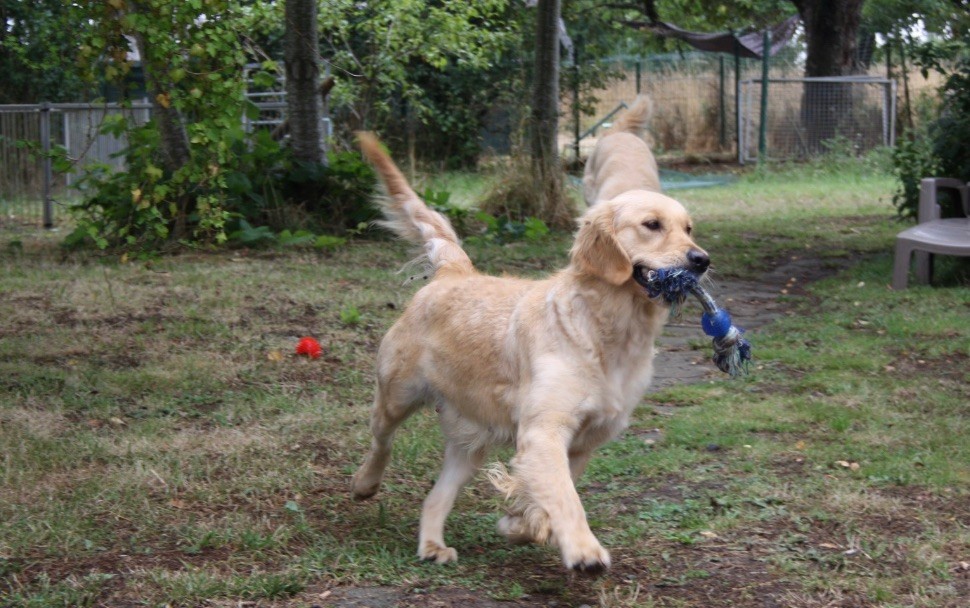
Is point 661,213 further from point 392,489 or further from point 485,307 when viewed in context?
point 392,489

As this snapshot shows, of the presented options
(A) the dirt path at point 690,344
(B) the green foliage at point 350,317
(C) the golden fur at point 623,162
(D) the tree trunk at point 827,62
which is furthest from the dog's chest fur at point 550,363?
(D) the tree trunk at point 827,62

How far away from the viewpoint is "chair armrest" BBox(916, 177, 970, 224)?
10012 mm

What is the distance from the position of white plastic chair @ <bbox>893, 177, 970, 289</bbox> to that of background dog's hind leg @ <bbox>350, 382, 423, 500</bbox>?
6.14 metres

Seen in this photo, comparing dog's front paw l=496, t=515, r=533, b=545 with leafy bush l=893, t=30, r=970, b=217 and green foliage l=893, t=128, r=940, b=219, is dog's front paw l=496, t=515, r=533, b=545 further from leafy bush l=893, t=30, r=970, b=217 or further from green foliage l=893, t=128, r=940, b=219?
green foliage l=893, t=128, r=940, b=219

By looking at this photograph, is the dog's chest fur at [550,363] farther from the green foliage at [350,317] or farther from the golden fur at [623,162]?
the golden fur at [623,162]

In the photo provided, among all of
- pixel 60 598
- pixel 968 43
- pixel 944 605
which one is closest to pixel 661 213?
pixel 944 605

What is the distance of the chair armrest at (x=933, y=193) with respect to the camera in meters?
10.0

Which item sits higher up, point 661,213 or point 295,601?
point 661,213

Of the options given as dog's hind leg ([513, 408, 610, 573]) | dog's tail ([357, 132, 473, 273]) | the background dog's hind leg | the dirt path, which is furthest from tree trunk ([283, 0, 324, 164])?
dog's hind leg ([513, 408, 610, 573])

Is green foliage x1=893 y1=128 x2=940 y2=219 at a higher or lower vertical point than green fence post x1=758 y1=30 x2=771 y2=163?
lower

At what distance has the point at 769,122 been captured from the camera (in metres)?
23.5

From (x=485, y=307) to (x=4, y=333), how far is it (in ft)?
14.1

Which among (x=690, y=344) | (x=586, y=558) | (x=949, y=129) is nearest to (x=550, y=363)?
(x=586, y=558)

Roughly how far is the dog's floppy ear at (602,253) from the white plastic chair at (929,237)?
5.93m
